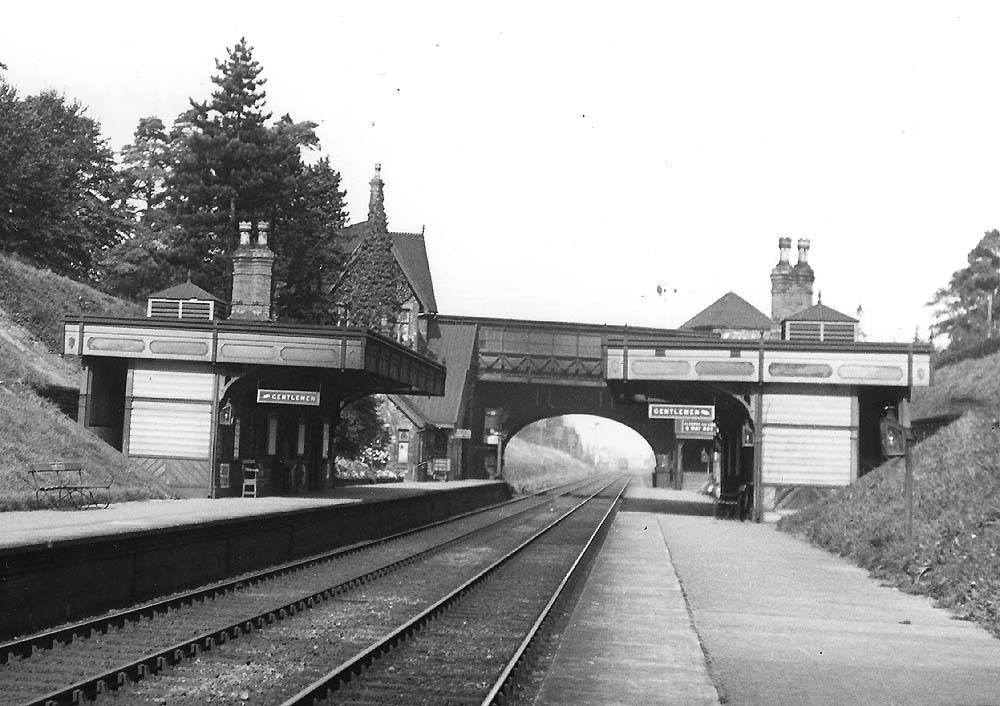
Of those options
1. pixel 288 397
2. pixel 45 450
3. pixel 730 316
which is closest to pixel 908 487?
pixel 288 397

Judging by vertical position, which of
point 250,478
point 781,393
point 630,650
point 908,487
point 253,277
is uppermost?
point 253,277

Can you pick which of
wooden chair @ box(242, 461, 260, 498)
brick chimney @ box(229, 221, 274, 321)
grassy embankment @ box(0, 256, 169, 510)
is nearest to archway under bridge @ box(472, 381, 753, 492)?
brick chimney @ box(229, 221, 274, 321)

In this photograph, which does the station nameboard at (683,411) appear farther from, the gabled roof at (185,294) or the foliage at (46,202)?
the foliage at (46,202)

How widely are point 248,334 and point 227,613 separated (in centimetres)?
1561

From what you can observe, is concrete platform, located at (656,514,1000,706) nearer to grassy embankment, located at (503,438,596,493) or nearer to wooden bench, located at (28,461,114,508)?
wooden bench, located at (28,461,114,508)

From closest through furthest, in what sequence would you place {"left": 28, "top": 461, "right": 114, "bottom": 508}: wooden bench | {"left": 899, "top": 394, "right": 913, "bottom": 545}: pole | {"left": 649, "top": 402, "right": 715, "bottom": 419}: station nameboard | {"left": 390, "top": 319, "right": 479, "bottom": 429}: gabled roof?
1. {"left": 899, "top": 394, "right": 913, "bottom": 545}: pole
2. {"left": 28, "top": 461, "right": 114, "bottom": 508}: wooden bench
3. {"left": 649, "top": 402, "right": 715, "bottom": 419}: station nameboard
4. {"left": 390, "top": 319, "right": 479, "bottom": 429}: gabled roof

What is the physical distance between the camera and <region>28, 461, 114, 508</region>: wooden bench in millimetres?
20094

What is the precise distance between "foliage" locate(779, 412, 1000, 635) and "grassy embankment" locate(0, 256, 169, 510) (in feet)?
45.1

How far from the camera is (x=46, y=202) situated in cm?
4625

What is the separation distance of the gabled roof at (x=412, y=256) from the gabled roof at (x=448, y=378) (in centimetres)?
212

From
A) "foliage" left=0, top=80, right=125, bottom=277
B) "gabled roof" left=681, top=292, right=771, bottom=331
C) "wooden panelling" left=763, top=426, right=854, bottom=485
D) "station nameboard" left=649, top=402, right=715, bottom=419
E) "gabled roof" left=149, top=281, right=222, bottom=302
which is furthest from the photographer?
"gabled roof" left=681, top=292, right=771, bottom=331

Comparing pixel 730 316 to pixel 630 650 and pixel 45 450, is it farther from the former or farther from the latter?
pixel 630 650

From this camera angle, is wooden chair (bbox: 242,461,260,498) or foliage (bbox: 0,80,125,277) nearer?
wooden chair (bbox: 242,461,260,498)

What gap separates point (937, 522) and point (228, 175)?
38978mm
